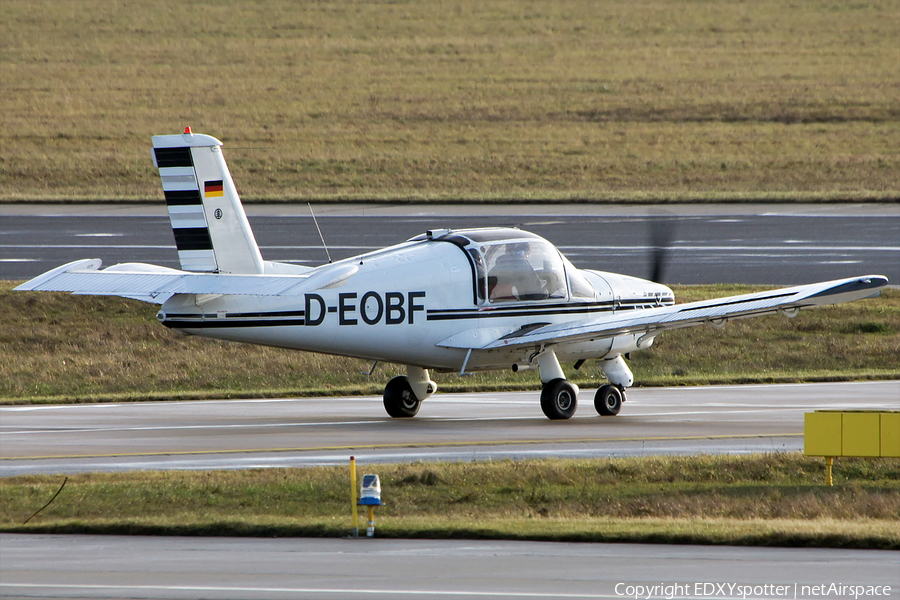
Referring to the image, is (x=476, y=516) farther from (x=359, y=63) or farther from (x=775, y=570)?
(x=359, y=63)

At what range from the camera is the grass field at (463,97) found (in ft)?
183

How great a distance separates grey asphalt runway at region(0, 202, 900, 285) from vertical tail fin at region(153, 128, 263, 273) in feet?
52.0

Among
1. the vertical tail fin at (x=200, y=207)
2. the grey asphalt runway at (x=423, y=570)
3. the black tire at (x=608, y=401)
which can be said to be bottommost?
the grey asphalt runway at (x=423, y=570)

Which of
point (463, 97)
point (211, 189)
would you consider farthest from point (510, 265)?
point (463, 97)

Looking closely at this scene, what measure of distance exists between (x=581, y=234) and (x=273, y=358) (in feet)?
54.5

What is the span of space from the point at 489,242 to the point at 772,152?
41549 millimetres

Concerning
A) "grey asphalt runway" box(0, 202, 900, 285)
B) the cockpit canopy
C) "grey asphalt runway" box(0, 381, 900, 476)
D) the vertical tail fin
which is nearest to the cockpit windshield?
the cockpit canopy

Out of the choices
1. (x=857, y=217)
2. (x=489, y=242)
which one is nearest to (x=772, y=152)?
(x=857, y=217)

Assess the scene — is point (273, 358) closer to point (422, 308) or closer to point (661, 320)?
point (422, 308)

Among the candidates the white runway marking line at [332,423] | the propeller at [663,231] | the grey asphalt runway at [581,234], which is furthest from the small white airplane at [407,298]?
the propeller at [663,231]

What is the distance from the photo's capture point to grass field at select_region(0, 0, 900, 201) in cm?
5591

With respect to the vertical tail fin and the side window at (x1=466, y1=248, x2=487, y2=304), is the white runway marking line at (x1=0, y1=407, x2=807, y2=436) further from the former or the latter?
the vertical tail fin

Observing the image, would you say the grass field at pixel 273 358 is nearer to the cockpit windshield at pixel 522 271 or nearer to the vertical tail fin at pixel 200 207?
the vertical tail fin at pixel 200 207

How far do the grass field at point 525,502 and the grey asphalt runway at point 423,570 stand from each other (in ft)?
1.45
